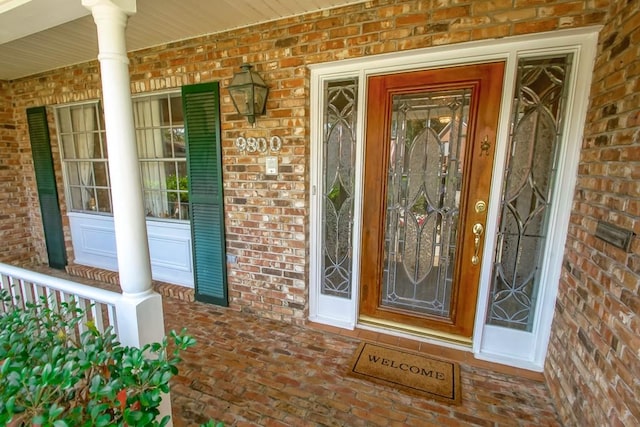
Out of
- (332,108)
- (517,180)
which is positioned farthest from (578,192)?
(332,108)

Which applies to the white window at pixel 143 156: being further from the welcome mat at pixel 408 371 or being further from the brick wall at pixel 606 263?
the brick wall at pixel 606 263

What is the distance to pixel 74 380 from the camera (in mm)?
973

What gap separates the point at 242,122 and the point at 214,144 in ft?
1.17

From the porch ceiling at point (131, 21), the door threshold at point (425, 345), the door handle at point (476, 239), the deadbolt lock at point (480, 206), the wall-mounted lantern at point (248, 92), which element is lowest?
the door threshold at point (425, 345)

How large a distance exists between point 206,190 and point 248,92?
40.3 inches

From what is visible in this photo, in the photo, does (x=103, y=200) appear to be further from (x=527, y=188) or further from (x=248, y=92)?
(x=527, y=188)

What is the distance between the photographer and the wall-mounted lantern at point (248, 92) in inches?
87.3

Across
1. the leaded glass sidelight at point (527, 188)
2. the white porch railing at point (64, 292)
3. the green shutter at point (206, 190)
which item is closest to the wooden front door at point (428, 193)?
the leaded glass sidelight at point (527, 188)

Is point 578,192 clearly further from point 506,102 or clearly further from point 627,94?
point 506,102

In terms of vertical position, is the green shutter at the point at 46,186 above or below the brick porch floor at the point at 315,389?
above

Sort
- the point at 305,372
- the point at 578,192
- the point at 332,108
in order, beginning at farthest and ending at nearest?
the point at 332,108 → the point at 305,372 → the point at 578,192

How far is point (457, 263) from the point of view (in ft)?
7.06

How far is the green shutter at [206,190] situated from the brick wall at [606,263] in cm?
265

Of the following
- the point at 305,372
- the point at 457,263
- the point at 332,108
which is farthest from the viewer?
the point at 332,108
